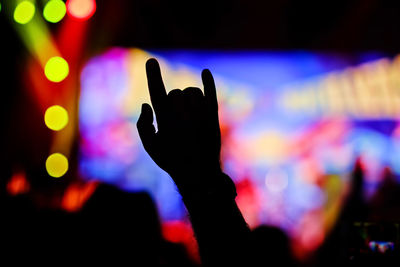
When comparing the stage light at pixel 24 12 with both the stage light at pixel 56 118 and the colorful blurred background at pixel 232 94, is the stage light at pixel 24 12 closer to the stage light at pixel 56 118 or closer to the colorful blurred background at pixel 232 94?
the colorful blurred background at pixel 232 94

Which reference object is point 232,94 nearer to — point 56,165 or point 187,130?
point 56,165

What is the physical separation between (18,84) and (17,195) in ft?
7.39

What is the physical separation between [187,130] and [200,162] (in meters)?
0.05

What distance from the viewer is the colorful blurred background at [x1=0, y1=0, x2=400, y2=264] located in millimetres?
3318

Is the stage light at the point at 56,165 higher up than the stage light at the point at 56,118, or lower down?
lower down

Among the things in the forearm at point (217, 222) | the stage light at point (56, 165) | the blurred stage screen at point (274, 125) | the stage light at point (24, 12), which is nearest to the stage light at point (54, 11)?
the stage light at point (24, 12)

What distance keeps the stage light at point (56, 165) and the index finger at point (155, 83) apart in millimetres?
2949

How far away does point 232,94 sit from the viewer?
136 inches

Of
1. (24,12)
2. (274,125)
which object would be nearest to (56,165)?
(24,12)

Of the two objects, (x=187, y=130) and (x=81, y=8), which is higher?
(x=81, y=8)

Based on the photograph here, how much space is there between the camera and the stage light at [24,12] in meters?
3.19

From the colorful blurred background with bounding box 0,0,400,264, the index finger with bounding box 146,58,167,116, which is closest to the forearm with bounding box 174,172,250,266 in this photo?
the index finger with bounding box 146,58,167,116

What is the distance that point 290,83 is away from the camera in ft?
11.6

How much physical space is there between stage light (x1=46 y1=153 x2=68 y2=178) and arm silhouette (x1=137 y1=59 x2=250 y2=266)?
2.93 meters
